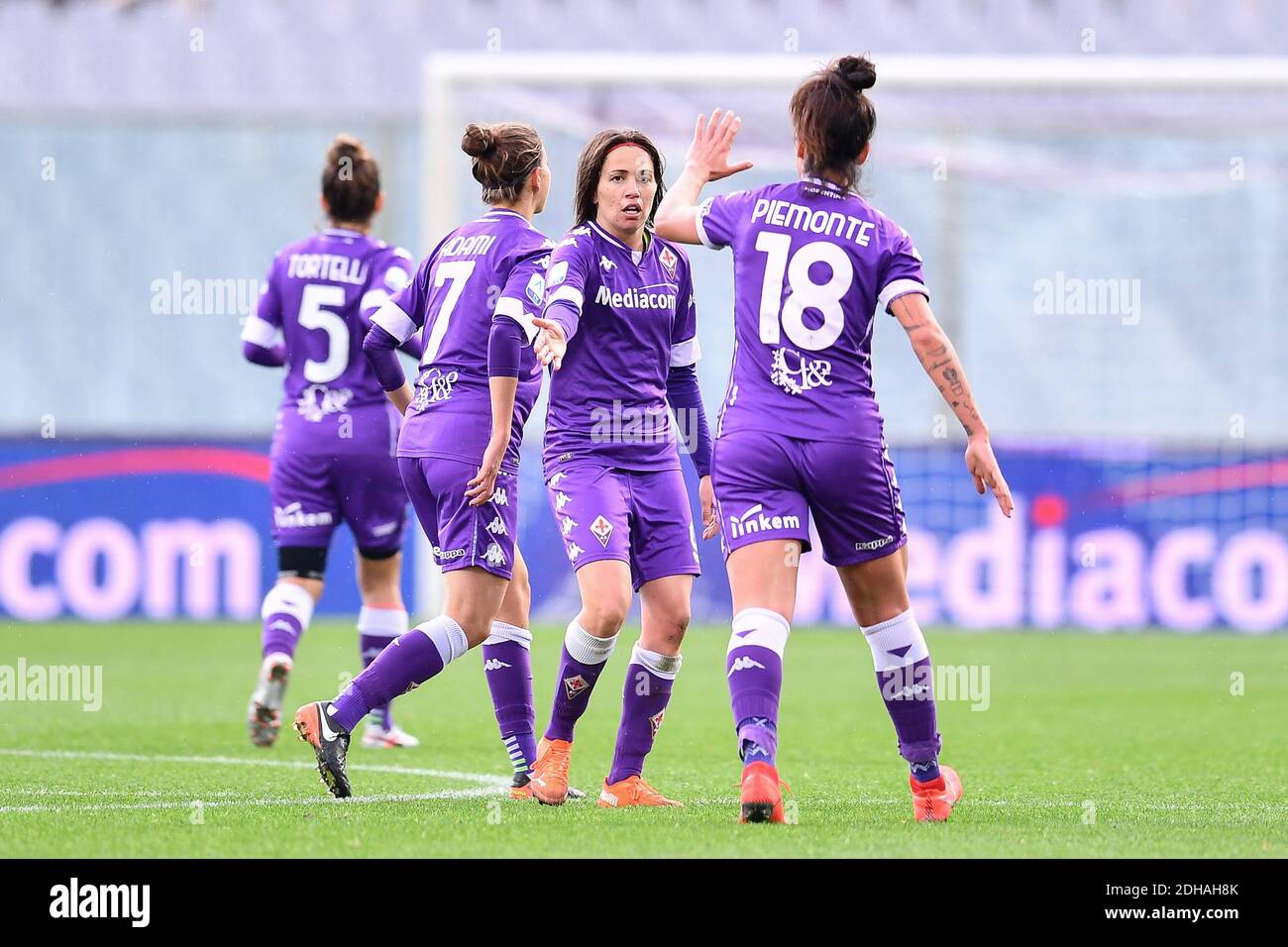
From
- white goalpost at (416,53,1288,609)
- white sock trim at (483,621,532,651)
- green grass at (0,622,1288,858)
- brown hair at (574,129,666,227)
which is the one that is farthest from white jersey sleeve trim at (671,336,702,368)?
white goalpost at (416,53,1288,609)

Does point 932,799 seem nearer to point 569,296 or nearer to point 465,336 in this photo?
point 569,296

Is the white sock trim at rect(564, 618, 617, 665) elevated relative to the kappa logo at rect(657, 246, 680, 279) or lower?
lower

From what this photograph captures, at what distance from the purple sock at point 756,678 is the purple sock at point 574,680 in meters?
0.82

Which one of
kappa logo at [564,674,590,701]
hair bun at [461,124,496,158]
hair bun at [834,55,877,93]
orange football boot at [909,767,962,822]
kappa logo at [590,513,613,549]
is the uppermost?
hair bun at [834,55,877,93]

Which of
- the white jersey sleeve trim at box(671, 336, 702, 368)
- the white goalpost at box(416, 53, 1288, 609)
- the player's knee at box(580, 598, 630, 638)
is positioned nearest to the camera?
the player's knee at box(580, 598, 630, 638)

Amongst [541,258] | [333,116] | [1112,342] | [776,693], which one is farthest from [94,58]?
[776,693]

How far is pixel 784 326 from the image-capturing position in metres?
4.91

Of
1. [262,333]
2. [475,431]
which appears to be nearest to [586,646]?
[475,431]

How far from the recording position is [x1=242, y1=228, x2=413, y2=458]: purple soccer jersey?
739cm

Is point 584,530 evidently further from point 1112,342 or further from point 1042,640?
point 1112,342

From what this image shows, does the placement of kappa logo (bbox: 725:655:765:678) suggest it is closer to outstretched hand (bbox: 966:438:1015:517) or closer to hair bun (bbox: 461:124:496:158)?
outstretched hand (bbox: 966:438:1015:517)

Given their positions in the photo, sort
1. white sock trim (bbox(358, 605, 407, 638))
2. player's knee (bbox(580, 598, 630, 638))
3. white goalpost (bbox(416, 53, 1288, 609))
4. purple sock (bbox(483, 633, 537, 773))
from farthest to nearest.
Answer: white goalpost (bbox(416, 53, 1288, 609)) → white sock trim (bbox(358, 605, 407, 638)) → purple sock (bbox(483, 633, 537, 773)) → player's knee (bbox(580, 598, 630, 638))

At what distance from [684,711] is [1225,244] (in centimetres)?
1072

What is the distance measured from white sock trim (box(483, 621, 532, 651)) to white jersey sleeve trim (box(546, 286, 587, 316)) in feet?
3.99
